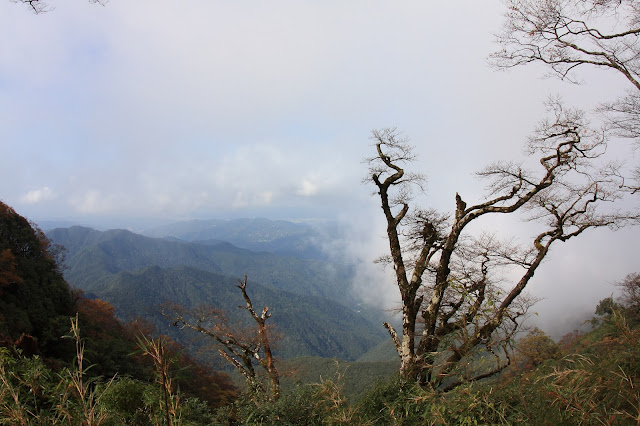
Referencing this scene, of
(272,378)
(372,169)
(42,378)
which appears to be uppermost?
(372,169)

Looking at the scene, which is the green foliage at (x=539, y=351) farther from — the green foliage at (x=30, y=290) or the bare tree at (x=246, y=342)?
the green foliage at (x=30, y=290)

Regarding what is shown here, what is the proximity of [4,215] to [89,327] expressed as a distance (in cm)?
1575

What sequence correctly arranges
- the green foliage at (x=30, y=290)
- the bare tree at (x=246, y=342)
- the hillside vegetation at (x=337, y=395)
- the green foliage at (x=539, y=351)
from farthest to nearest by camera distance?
the green foliage at (x=30, y=290), the bare tree at (x=246, y=342), the green foliage at (x=539, y=351), the hillside vegetation at (x=337, y=395)

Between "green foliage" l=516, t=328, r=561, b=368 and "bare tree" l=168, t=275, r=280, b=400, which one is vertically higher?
"green foliage" l=516, t=328, r=561, b=368

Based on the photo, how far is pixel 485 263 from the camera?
1084 centimetres

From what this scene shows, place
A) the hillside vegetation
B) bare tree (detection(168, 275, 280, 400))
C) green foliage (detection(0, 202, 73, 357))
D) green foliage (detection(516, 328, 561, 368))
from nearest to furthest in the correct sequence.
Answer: the hillside vegetation, green foliage (detection(516, 328, 561, 368)), bare tree (detection(168, 275, 280, 400)), green foliage (detection(0, 202, 73, 357))

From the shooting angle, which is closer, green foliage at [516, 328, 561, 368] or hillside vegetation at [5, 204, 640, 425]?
hillside vegetation at [5, 204, 640, 425]

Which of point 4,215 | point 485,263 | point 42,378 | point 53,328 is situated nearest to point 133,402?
point 42,378

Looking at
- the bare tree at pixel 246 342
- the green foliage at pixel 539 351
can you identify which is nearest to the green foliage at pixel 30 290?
the bare tree at pixel 246 342

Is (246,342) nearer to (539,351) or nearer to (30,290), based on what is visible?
(539,351)

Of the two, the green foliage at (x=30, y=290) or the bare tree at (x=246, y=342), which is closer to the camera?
the bare tree at (x=246, y=342)

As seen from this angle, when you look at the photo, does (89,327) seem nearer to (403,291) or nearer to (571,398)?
(403,291)

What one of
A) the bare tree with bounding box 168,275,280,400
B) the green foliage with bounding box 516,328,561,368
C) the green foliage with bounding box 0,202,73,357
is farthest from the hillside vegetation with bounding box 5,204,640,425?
the green foliage with bounding box 0,202,73,357

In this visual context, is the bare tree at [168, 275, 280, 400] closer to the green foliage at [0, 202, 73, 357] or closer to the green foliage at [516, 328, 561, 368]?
the green foliage at [516, 328, 561, 368]
